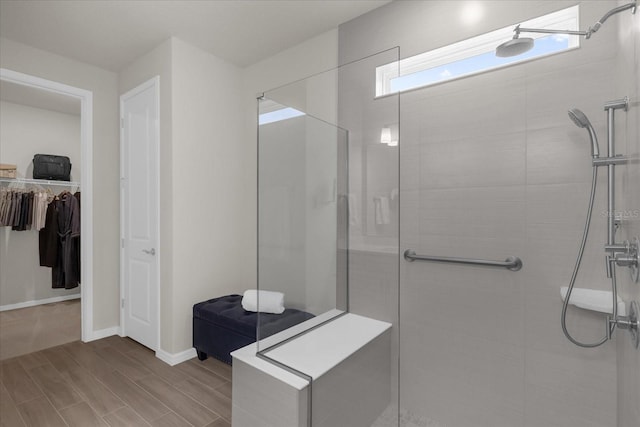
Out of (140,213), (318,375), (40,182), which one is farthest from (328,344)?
(40,182)

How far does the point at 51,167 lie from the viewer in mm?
4371

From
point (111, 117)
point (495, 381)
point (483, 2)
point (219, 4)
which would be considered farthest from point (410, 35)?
point (111, 117)

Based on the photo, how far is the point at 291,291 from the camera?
5.78 ft

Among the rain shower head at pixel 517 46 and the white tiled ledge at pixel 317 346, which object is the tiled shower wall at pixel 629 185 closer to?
the rain shower head at pixel 517 46

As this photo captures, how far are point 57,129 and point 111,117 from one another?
209cm

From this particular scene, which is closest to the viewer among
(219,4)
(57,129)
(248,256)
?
(219,4)

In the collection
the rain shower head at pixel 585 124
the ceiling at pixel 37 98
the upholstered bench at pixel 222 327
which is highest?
the ceiling at pixel 37 98

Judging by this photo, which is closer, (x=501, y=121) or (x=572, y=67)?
(x=572, y=67)

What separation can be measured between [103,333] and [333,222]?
2.88 meters

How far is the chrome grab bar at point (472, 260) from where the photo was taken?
1.60 m

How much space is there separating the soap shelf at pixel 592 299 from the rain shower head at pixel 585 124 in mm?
592

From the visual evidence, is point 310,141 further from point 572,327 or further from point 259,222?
point 572,327

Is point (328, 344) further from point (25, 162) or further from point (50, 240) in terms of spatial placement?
point (25, 162)

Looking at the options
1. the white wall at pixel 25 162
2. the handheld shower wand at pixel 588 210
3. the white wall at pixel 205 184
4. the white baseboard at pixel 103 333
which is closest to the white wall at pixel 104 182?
the white baseboard at pixel 103 333
